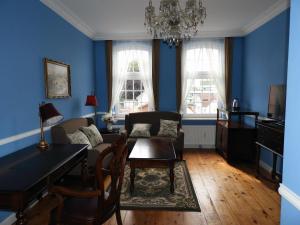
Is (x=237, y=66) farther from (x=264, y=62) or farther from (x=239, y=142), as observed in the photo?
(x=239, y=142)

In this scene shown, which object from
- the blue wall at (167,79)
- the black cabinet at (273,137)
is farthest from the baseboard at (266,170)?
the blue wall at (167,79)

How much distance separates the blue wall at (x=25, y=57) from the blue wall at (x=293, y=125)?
104 inches

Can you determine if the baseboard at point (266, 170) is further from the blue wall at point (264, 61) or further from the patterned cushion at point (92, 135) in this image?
the patterned cushion at point (92, 135)

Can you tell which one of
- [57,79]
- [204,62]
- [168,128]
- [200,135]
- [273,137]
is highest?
[204,62]

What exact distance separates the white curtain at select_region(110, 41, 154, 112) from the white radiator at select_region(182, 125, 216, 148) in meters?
1.14

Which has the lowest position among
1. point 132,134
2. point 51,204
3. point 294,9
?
point 51,204

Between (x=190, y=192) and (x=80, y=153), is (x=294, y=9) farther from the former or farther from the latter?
(x=190, y=192)

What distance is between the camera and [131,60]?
5.78 meters

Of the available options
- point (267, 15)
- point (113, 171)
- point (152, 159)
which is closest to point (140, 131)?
point (152, 159)

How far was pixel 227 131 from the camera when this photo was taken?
459 centimetres

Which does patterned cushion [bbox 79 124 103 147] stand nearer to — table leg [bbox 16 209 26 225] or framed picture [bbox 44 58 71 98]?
framed picture [bbox 44 58 71 98]

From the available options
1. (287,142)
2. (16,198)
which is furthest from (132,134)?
(287,142)

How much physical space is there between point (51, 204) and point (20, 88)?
1541 millimetres

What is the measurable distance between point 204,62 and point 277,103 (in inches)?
102
